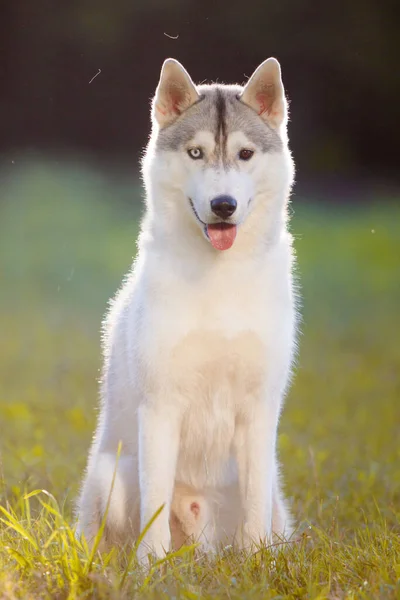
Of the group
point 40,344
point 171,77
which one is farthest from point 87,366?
point 171,77

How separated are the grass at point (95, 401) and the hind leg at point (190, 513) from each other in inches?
17.7

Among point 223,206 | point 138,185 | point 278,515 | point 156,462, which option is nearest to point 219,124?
point 223,206

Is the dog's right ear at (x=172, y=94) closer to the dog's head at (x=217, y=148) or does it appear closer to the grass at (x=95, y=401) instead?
the dog's head at (x=217, y=148)

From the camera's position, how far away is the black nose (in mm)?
3764

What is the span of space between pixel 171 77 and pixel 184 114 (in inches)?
6.4

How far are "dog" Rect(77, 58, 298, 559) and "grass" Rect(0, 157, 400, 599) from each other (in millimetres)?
338

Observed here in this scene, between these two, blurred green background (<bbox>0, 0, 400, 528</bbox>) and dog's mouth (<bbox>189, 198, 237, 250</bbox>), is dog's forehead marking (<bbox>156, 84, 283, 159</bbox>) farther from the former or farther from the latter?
blurred green background (<bbox>0, 0, 400, 528</bbox>)

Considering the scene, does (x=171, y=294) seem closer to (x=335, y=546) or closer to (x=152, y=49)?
(x=335, y=546)

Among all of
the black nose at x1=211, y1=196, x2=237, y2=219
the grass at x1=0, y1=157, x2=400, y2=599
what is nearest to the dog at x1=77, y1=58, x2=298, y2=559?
the black nose at x1=211, y1=196, x2=237, y2=219

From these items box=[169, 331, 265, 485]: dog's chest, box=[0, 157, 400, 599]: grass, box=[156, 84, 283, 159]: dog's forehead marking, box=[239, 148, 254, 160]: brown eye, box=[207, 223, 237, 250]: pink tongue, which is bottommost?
box=[0, 157, 400, 599]: grass

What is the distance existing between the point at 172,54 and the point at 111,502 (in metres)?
6.21

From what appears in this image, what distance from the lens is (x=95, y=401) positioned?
752 centimetres

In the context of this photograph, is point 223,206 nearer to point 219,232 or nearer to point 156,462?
point 219,232

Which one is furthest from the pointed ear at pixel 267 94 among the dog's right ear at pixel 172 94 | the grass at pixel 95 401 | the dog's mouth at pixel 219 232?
the grass at pixel 95 401
